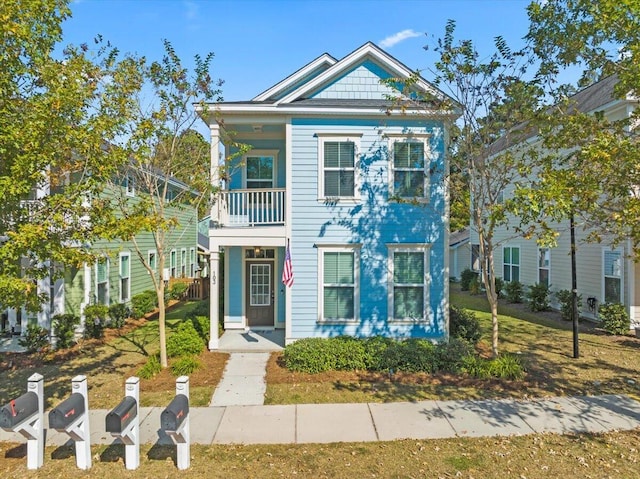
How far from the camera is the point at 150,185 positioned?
31.5 feet

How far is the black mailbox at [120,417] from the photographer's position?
5.09 m

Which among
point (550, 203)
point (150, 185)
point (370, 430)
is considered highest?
point (150, 185)

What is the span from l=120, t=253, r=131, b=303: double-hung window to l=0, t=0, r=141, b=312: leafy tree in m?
10.1

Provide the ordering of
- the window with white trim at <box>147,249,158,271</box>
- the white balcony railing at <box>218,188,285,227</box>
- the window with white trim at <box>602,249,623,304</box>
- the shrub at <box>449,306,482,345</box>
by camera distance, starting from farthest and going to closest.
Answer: the window with white trim at <box>147,249,158,271</box>
the window with white trim at <box>602,249,623,304</box>
the shrub at <box>449,306,482,345</box>
the white balcony railing at <box>218,188,285,227</box>

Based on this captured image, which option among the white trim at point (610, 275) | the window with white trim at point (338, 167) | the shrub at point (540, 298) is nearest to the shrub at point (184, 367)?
the window with white trim at point (338, 167)

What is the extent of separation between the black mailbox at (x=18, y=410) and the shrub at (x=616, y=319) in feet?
49.7

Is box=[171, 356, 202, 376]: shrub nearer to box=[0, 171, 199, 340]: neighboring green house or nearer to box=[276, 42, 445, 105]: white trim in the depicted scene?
box=[0, 171, 199, 340]: neighboring green house

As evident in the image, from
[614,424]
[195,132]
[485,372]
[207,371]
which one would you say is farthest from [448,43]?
[207,371]

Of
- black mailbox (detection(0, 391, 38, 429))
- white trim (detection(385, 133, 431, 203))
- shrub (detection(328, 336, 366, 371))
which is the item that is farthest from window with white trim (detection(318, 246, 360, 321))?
black mailbox (detection(0, 391, 38, 429))

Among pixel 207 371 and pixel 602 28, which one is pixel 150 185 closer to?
pixel 207 371

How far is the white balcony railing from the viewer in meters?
11.5

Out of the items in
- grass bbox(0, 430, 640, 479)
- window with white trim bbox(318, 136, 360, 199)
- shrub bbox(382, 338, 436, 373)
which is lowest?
grass bbox(0, 430, 640, 479)

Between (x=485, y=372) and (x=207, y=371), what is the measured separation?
6274mm

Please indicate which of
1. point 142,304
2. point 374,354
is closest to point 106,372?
point 374,354
